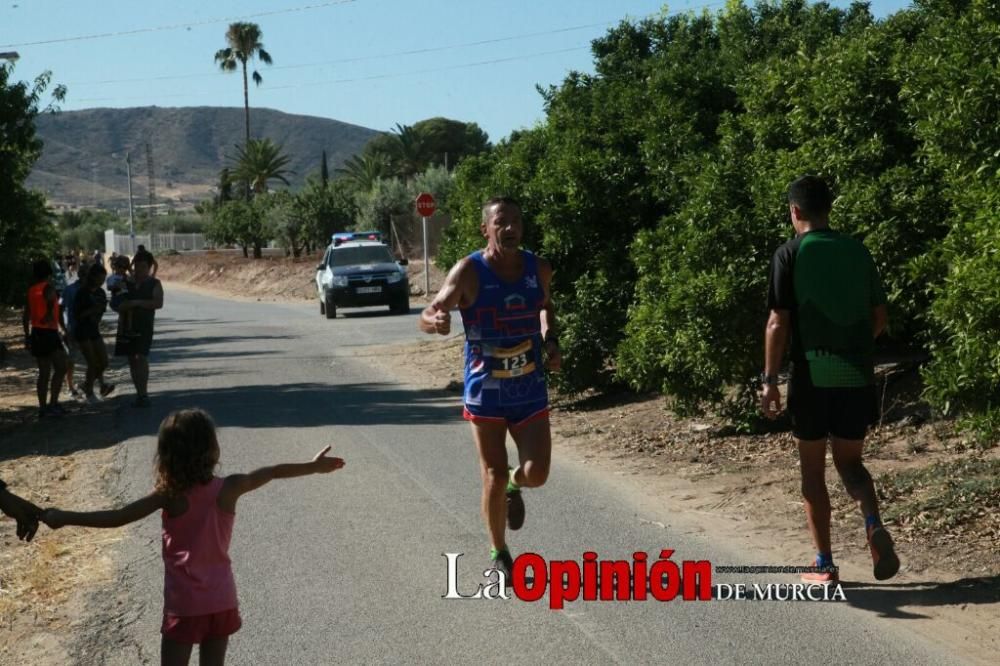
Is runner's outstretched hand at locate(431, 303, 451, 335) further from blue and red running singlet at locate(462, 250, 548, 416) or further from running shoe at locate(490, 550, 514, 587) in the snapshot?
running shoe at locate(490, 550, 514, 587)

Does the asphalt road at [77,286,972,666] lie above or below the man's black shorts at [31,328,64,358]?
below

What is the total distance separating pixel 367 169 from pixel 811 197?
79.6 m

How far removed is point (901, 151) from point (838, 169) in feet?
1.64

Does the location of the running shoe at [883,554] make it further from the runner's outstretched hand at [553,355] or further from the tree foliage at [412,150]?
the tree foliage at [412,150]

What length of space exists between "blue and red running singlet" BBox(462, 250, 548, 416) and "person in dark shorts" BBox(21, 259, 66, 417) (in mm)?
10108

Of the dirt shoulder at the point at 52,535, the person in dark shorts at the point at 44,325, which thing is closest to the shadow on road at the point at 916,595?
the dirt shoulder at the point at 52,535

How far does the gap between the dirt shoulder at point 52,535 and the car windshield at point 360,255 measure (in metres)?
16.5

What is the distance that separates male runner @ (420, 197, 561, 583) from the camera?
6.96 meters

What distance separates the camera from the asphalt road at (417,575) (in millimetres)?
6094

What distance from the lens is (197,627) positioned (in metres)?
4.77

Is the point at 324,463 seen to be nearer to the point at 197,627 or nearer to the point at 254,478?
the point at 254,478

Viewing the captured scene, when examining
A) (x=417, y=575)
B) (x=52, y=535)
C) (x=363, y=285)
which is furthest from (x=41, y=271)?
(x=363, y=285)

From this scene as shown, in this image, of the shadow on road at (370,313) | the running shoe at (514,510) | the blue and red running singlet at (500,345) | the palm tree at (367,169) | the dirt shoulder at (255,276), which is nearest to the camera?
the blue and red running singlet at (500,345)

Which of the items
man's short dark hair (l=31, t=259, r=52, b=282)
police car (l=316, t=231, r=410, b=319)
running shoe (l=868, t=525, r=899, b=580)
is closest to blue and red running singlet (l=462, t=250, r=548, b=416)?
running shoe (l=868, t=525, r=899, b=580)
